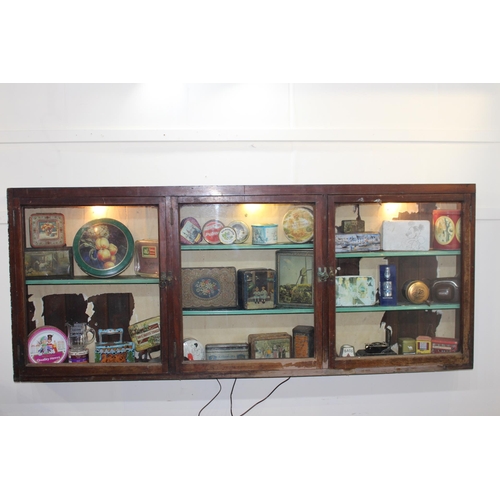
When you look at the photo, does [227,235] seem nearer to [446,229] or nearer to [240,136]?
[240,136]

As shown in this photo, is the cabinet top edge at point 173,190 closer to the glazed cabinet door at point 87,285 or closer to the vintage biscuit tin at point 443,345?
the glazed cabinet door at point 87,285

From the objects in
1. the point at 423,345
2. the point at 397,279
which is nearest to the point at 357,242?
the point at 397,279

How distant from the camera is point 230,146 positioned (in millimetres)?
2385

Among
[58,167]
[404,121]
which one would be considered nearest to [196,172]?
[58,167]

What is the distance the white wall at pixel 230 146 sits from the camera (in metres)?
2.36

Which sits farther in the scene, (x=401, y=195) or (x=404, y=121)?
(x=404, y=121)

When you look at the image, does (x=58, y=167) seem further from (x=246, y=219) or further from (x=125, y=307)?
(x=246, y=219)

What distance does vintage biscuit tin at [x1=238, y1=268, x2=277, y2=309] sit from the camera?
233 cm

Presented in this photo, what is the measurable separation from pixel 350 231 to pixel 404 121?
26.8 inches

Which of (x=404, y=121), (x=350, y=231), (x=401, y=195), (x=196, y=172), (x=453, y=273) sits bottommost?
(x=453, y=273)

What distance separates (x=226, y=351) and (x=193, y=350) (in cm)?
17

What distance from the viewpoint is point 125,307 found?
2.37 metres

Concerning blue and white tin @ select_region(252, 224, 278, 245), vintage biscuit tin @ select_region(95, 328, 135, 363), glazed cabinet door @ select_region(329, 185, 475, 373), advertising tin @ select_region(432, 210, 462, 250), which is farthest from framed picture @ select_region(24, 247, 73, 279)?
advertising tin @ select_region(432, 210, 462, 250)

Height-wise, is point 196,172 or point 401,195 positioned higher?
point 196,172
